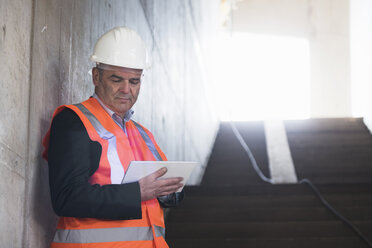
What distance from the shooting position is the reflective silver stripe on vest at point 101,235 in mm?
1755

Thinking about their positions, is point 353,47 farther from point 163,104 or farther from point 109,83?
point 109,83

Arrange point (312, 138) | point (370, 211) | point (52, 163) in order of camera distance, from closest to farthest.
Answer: point (52, 163)
point (370, 211)
point (312, 138)

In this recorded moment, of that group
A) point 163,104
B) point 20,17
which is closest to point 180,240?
point 163,104

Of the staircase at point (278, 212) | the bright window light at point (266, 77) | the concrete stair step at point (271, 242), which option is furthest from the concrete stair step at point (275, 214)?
the bright window light at point (266, 77)

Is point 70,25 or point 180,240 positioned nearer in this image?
point 70,25

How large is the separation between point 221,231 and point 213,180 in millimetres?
3261

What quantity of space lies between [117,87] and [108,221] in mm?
550

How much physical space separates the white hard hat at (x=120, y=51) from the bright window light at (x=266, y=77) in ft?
44.5

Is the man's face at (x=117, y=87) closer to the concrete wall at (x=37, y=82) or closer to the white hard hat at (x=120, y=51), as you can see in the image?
the white hard hat at (x=120, y=51)

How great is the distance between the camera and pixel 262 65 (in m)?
16.3

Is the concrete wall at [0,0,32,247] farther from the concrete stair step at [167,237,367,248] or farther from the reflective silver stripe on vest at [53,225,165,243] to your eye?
the concrete stair step at [167,237,367,248]

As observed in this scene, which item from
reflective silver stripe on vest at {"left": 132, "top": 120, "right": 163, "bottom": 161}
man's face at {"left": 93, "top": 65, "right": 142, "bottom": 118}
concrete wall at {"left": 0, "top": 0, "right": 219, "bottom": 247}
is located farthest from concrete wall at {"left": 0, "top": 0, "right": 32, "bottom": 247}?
reflective silver stripe on vest at {"left": 132, "top": 120, "right": 163, "bottom": 161}

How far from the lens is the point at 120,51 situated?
2.07 metres

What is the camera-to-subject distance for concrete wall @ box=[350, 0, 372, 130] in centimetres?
923
